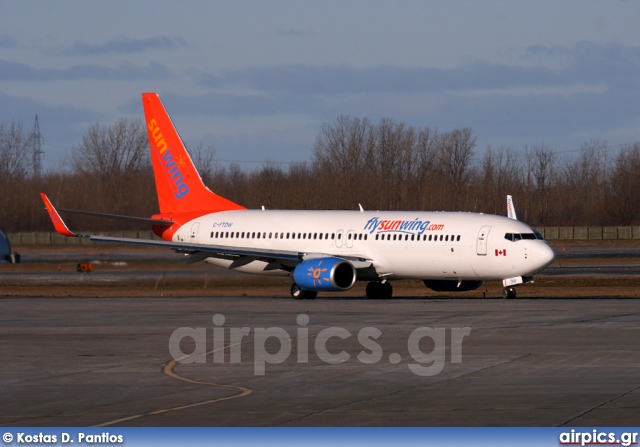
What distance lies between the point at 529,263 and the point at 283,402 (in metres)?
25.8

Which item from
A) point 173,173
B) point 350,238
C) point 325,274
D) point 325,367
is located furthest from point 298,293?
point 325,367

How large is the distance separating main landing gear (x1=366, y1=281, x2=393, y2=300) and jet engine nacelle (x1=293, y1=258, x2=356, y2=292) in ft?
8.68

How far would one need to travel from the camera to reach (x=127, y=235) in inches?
2512

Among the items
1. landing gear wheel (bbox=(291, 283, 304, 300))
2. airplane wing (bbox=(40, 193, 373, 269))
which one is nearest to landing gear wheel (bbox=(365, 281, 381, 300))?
airplane wing (bbox=(40, 193, 373, 269))

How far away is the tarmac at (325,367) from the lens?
1598 cm

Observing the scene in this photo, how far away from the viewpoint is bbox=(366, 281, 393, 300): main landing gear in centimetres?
4616

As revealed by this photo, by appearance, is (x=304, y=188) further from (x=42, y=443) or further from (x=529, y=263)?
(x=42, y=443)

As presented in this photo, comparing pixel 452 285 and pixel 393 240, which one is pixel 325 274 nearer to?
pixel 393 240

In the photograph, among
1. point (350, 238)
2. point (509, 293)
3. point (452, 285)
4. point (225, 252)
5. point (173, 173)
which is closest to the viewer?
point (509, 293)

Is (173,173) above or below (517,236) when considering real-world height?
above

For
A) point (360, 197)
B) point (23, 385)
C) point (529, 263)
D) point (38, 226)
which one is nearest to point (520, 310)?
point (529, 263)

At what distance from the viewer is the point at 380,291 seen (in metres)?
46.2

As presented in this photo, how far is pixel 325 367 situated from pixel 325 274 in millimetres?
21032

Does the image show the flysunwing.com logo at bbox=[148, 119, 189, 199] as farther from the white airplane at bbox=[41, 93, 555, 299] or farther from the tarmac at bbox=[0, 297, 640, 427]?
the tarmac at bbox=[0, 297, 640, 427]
